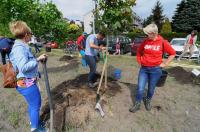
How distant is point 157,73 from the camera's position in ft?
15.0

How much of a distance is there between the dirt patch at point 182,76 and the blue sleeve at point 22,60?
5699 mm

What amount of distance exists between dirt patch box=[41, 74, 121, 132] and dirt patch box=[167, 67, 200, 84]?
2.78m

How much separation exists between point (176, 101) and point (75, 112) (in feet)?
8.35

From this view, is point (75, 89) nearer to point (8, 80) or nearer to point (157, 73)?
point (157, 73)

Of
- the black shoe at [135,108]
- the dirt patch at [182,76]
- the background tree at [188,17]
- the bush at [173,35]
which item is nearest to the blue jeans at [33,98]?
the black shoe at [135,108]

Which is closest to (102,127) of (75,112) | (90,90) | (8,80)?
(75,112)

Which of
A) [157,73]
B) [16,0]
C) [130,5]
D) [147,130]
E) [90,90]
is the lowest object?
[147,130]

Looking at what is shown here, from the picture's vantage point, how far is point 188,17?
1532 inches

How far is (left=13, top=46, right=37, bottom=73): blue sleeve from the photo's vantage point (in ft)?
10.2

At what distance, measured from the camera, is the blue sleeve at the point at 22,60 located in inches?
123

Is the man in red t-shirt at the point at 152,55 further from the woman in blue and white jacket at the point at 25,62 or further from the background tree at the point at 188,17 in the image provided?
the background tree at the point at 188,17

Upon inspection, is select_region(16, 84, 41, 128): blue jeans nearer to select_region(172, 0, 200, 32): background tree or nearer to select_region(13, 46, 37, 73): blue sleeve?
select_region(13, 46, 37, 73): blue sleeve

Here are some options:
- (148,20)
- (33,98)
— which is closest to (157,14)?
(148,20)

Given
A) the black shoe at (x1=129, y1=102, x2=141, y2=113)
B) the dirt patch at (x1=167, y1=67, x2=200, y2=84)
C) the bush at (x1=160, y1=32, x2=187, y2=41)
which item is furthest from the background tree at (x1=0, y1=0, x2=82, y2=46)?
the bush at (x1=160, y1=32, x2=187, y2=41)
